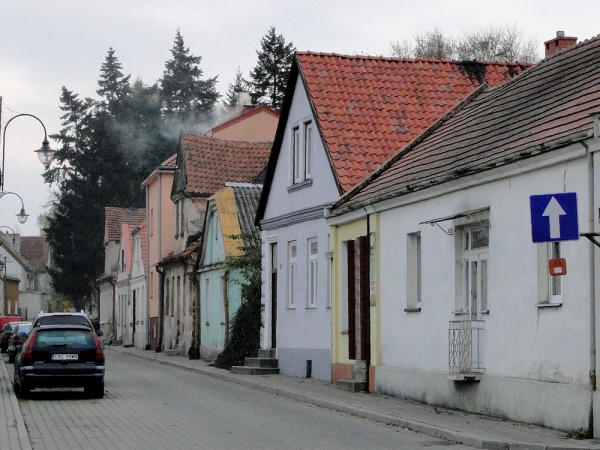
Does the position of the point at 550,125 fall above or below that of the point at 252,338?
above

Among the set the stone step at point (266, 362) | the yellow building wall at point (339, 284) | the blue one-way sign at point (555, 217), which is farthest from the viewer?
the stone step at point (266, 362)

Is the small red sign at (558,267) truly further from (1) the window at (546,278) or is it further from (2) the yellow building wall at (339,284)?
(2) the yellow building wall at (339,284)

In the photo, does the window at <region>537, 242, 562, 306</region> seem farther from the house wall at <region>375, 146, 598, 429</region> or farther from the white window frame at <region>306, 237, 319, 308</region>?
the white window frame at <region>306, 237, 319, 308</region>

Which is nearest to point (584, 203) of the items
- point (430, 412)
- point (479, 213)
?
point (479, 213)

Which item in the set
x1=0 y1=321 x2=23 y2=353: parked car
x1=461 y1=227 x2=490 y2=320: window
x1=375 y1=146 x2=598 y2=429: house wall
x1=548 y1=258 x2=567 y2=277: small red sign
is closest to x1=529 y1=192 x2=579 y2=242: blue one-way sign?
x1=548 y1=258 x2=567 y2=277: small red sign

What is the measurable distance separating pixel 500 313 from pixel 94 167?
221 ft

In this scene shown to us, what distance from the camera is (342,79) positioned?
94.7 ft

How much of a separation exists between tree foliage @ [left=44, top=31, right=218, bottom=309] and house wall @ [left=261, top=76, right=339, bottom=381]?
5042 centimetres

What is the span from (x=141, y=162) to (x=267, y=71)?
1085 centimetres

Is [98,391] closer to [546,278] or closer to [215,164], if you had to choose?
[546,278]

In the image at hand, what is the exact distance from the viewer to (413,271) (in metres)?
21.5

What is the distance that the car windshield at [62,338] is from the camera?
22359mm

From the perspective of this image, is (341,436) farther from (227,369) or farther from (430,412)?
(227,369)

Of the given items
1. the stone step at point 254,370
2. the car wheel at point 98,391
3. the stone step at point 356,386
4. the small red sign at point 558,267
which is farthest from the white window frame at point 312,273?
the small red sign at point 558,267
